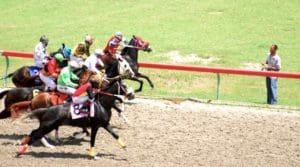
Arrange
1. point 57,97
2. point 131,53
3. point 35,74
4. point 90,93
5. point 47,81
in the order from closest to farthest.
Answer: point 90,93 < point 57,97 < point 47,81 < point 35,74 < point 131,53

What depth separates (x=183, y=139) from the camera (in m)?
14.8

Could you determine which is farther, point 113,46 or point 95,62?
point 113,46

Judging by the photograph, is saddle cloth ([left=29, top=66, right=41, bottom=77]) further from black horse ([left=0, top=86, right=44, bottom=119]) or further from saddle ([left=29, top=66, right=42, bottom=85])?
black horse ([left=0, top=86, right=44, bottom=119])

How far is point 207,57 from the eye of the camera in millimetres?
23844

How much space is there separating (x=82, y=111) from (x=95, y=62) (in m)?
2.29

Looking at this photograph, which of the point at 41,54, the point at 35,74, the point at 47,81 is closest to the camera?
Result: the point at 47,81

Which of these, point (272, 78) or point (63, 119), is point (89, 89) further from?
point (272, 78)

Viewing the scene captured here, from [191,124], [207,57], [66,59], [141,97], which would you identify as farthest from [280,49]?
[66,59]

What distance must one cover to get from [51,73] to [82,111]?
1.63 metres

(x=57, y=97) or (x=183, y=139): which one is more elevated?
(x=57, y=97)

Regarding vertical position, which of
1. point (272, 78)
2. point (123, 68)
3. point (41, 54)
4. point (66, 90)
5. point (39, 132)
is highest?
point (41, 54)

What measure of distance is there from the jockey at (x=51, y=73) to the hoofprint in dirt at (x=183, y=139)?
4.19 feet

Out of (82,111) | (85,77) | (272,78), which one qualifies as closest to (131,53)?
(85,77)

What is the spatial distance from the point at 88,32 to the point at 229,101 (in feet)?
32.9
